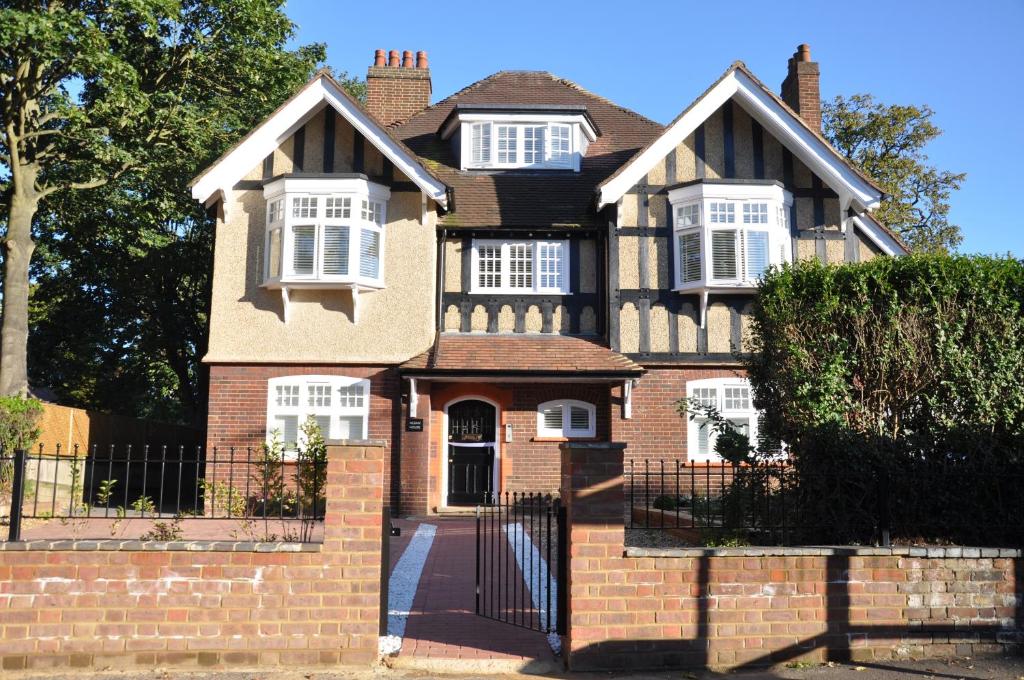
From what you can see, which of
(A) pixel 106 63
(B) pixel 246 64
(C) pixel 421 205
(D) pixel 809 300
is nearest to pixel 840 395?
(D) pixel 809 300

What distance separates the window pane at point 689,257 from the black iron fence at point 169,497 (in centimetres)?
785

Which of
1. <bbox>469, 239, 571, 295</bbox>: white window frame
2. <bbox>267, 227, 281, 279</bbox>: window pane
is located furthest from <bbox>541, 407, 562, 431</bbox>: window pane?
<bbox>267, 227, 281, 279</bbox>: window pane

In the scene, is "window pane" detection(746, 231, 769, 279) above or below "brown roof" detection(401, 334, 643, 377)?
above

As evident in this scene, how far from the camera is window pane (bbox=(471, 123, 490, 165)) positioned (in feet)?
64.6

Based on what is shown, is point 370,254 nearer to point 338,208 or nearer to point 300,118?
point 338,208

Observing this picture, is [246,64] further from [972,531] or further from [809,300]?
[972,531]

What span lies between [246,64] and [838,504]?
19554mm

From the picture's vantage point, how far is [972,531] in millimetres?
8016

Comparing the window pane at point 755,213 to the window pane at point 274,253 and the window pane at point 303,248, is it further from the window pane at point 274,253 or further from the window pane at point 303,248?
the window pane at point 274,253

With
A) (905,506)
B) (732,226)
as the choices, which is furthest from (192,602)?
(732,226)

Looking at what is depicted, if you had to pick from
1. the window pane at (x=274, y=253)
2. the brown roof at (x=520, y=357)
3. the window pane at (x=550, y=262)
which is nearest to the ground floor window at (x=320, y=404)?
the brown roof at (x=520, y=357)

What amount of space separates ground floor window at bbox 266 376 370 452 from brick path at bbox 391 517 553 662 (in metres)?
6.13

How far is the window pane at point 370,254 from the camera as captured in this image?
663 inches

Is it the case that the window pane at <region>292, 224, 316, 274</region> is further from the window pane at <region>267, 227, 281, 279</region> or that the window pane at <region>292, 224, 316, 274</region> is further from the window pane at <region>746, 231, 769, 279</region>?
the window pane at <region>746, 231, 769, 279</region>
